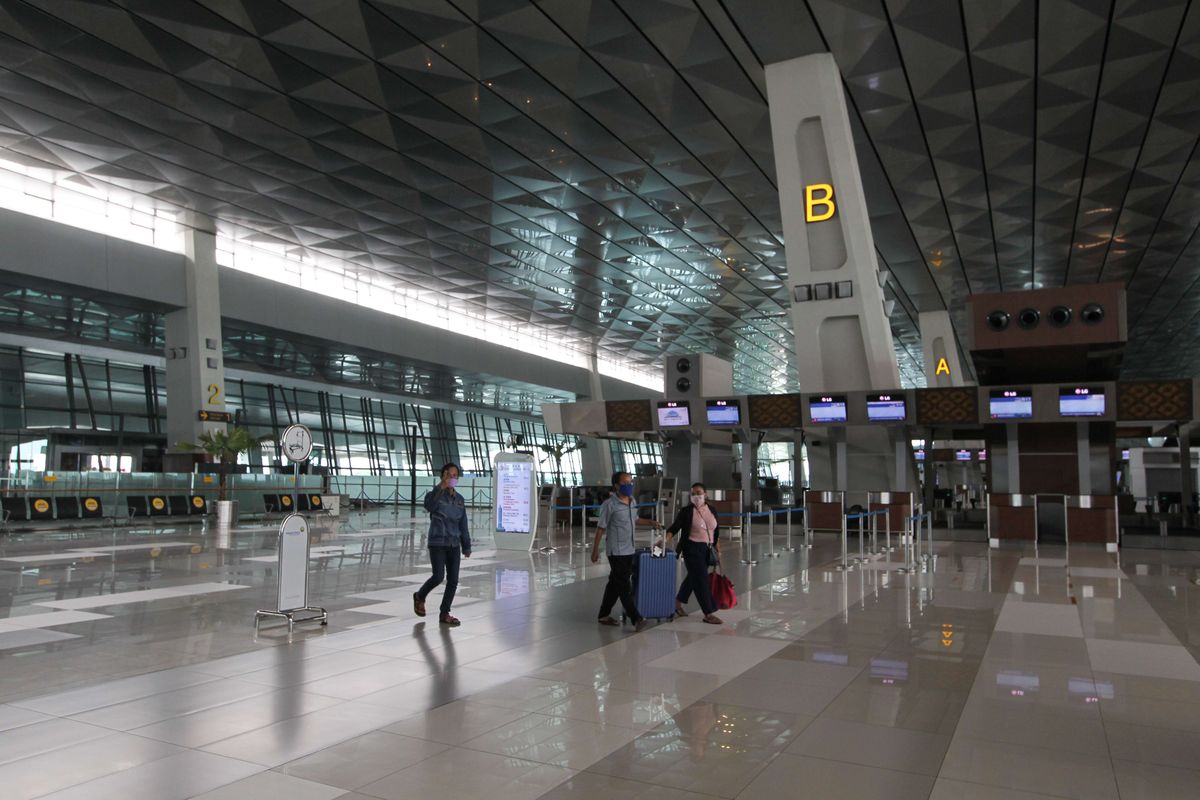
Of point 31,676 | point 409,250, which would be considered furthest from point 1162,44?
point 409,250

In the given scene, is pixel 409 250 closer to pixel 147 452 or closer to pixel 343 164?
pixel 343 164

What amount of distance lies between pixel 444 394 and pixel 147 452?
15576 mm

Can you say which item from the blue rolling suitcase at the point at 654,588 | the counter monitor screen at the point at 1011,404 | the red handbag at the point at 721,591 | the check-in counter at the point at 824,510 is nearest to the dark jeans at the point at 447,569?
the blue rolling suitcase at the point at 654,588

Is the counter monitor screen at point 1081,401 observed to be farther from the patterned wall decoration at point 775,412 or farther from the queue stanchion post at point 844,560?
the queue stanchion post at point 844,560

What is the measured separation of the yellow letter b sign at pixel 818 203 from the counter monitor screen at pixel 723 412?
6215 mm

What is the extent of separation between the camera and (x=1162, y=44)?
567 inches

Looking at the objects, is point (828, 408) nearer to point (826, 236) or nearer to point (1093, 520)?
point (826, 236)

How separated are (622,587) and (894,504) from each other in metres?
13.2

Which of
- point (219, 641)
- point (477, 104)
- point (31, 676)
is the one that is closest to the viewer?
point (31, 676)

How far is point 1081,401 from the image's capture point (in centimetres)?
1755

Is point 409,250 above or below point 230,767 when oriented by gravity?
above

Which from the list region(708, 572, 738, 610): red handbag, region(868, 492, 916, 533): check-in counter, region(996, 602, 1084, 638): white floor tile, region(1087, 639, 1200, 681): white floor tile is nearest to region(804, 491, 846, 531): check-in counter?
region(868, 492, 916, 533): check-in counter

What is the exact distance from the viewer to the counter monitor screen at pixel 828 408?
17953 millimetres

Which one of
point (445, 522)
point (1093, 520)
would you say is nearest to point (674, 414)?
point (1093, 520)
